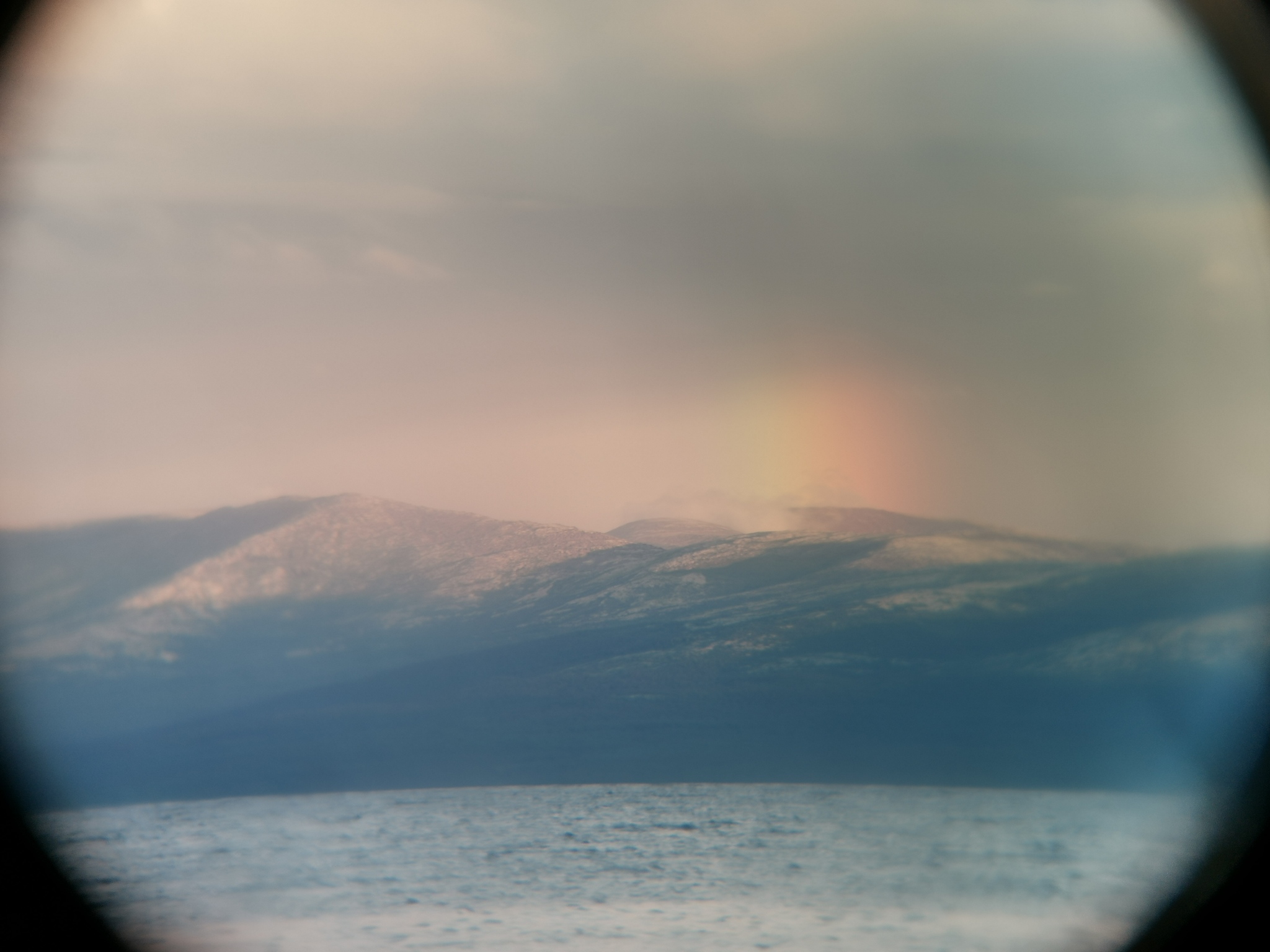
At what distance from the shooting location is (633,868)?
20.8 feet

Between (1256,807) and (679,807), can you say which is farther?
(679,807)

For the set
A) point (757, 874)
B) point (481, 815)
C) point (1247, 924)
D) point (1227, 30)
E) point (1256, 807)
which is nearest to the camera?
point (1247, 924)

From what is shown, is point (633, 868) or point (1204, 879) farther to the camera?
point (633, 868)

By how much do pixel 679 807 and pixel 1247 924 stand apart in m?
5.65

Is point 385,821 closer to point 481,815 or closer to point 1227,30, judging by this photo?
point 481,815

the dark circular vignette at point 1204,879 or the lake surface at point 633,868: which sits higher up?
the dark circular vignette at point 1204,879

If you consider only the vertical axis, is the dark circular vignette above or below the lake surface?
above

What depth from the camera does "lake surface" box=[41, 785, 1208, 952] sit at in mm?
4984

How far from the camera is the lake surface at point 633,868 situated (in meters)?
4.98

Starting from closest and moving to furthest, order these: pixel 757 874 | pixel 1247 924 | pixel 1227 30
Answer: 1. pixel 1247 924
2. pixel 1227 30
3. pixel 757 874

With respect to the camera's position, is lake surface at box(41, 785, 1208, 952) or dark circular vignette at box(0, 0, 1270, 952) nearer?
dark circular vignette at box(0, 0, 1270, 952)

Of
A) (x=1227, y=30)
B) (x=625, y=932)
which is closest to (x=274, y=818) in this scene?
(x=625, y=932)

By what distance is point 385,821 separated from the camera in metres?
7.61

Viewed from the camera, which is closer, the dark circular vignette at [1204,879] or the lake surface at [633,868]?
the dark circular vignette at [1204,879]
